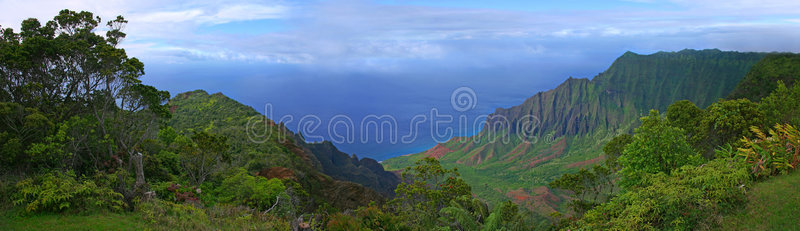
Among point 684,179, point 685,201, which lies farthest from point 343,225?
point 684,179

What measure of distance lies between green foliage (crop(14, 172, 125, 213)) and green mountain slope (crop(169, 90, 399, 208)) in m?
12.7

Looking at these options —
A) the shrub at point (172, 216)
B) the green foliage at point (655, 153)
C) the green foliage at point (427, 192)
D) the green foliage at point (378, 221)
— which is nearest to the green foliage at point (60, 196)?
the shrub at point (172, 216)

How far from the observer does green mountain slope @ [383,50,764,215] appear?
9868cm

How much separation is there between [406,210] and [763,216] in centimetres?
1272

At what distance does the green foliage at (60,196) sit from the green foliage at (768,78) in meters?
49.2

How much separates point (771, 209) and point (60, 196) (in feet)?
62.1

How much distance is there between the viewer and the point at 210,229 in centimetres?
1337

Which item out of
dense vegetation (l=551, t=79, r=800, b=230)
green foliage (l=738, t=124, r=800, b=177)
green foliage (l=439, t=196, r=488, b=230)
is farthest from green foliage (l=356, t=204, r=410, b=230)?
green foliage (l=738, t=124, r=800, b=177)

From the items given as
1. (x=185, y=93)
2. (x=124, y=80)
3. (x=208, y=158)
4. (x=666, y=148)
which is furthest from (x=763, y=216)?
(x=185, y=93)

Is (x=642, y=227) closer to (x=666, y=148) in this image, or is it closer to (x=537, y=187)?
(x=666, y=148)

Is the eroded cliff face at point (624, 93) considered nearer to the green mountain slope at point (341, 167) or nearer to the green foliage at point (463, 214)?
the green mountain slope at point (341, 167)

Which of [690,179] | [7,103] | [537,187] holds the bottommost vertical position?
[537,187]

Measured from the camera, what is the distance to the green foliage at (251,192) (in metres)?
20.0

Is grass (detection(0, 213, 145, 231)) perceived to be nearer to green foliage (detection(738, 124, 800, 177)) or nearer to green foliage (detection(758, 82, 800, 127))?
green foliage (detection(738, 124, 800, 177))
